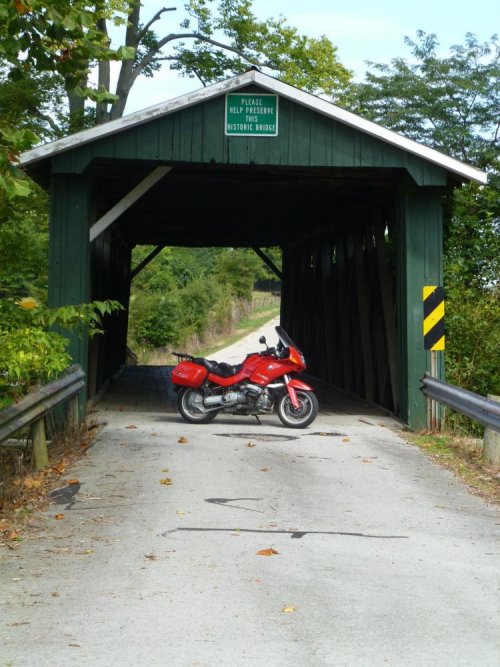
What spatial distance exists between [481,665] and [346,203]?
12224 millimetres

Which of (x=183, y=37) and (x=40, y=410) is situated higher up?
(x=183, y=37)

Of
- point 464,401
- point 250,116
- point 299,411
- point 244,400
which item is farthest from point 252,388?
point 250,116

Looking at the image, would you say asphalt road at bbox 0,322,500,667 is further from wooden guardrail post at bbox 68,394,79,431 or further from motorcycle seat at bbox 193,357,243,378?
motorcycle seat at bbox 193,357,243,378

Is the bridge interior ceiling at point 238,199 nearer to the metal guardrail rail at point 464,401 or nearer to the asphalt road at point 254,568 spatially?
the metal guardrail rail at point 464,401

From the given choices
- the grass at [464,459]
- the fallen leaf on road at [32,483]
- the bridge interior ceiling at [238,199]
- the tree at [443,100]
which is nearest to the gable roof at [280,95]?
the bridge interior ceiling at [238,199]

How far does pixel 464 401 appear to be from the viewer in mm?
9664

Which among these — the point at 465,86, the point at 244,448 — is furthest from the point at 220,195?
the point at 465,86

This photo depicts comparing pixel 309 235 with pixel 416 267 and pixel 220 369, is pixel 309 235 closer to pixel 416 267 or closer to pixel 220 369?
pixel 416 267

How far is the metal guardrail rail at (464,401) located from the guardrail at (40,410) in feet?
12.7

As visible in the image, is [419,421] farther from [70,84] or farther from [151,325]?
[151,325]

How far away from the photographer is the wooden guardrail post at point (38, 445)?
844 cm

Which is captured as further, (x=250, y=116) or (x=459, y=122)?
(x=459, y=122)

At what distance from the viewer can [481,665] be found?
3.98 metres

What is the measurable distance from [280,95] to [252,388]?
347 cm
